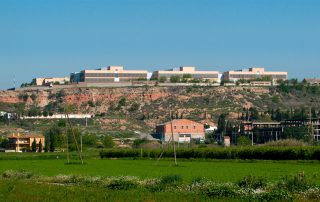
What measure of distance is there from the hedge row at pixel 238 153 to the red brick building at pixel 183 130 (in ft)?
140

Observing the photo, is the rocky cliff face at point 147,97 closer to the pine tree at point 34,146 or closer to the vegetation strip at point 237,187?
the pine tree at point 34,146

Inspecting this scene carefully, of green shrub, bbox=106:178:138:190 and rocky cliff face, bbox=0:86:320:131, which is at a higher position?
rocky cliff face, bbox=0:86:320:131

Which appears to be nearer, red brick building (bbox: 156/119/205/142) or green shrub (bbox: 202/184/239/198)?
green shrub (bbox: 202/184/239/198)

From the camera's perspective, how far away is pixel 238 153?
7900 centimetres

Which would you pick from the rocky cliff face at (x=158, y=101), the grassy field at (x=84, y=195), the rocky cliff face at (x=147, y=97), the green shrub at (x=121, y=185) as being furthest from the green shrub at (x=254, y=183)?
the rocky cliff face at (x=147, y=97)

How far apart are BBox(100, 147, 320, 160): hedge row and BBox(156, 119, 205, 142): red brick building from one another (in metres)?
42.7

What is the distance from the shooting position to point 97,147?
126 m

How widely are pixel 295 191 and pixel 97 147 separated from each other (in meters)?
101

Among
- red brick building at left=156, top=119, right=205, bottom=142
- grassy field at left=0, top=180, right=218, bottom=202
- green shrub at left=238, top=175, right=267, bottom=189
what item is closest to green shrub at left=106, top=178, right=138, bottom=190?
grassy field at left=0, top=180, right=218, bottom=202

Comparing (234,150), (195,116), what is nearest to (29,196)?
(234,150)

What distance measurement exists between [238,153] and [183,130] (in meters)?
65.7

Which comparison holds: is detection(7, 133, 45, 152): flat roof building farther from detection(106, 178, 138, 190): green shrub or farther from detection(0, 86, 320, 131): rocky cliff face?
detection(106, 178, 138, 190): green shrub

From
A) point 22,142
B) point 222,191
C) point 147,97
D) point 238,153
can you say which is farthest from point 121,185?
point 147,97

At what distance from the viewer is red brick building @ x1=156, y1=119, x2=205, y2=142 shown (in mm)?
141625
